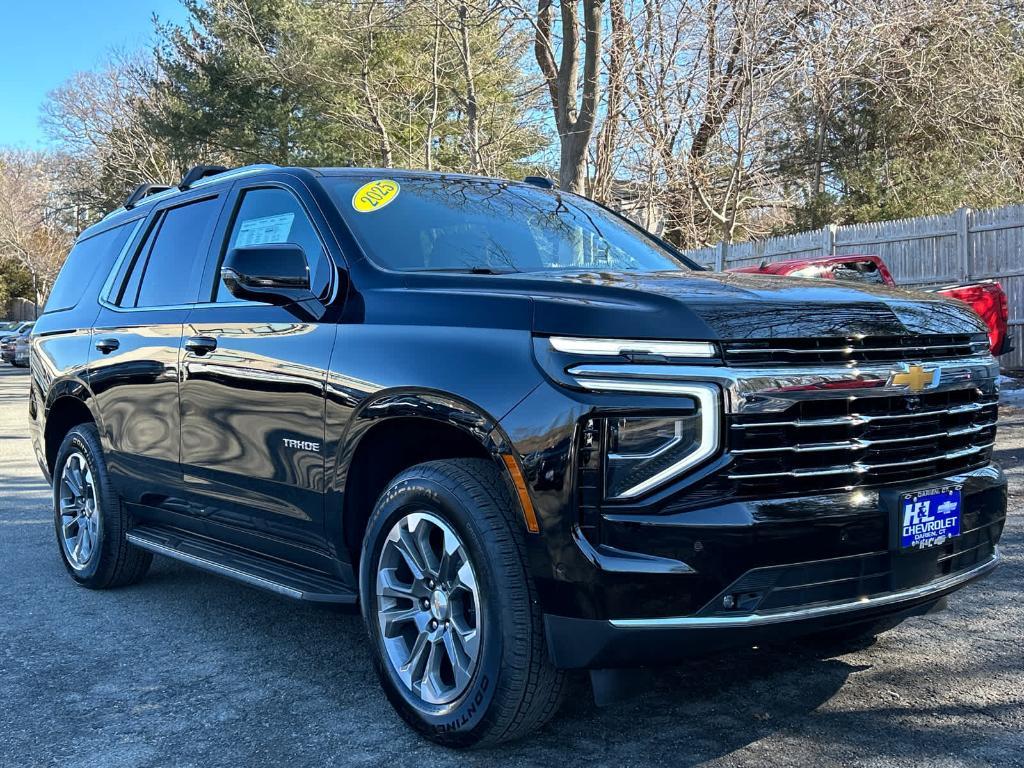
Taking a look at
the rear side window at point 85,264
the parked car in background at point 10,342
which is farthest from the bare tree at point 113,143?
the rear side window at point 85,264

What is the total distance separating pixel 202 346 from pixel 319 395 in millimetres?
972

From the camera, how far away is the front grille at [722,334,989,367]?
285 cm

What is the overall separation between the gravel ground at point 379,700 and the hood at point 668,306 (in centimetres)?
127

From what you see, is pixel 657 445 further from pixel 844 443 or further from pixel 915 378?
pixel 915 378

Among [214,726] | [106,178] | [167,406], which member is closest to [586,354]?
[214,726]

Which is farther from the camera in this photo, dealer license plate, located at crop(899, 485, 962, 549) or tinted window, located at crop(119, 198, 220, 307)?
tinted window, located at crop(119, 198, 220, 307)

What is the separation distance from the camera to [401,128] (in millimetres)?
27219

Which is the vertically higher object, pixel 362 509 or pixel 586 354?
pixel 586 354

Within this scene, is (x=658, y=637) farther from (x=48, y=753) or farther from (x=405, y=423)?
(x=48, y=753)

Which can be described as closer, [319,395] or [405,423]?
[405,423]

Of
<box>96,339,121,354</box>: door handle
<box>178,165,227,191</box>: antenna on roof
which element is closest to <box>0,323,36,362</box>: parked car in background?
<box>96,339,121,354</box>: door handle

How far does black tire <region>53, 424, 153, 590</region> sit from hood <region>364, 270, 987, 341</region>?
7.86 ft

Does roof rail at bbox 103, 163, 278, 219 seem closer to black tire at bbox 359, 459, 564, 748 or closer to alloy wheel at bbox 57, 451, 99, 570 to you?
alloy wheel at bbox 57, 451, 99, 570

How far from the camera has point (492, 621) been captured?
9.80ft
